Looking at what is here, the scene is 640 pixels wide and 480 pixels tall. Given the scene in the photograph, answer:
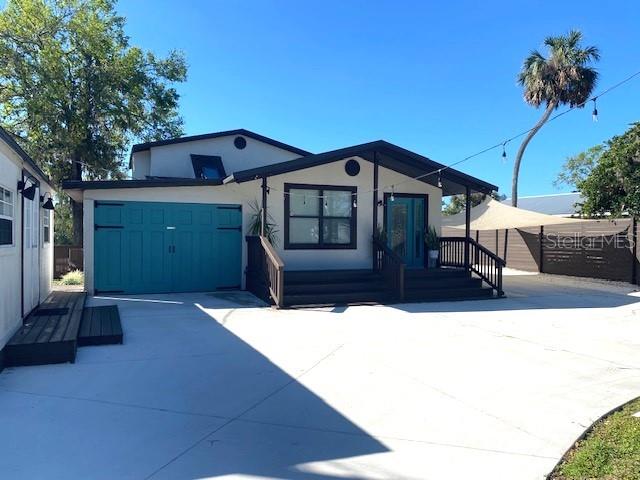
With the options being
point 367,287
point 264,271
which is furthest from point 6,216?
point 367,287

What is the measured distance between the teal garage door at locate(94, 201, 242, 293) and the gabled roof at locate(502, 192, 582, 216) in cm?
2761

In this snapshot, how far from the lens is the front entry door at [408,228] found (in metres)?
12.1

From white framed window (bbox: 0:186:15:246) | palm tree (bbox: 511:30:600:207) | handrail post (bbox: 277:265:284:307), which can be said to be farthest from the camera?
palm tree (bbox: 511:30:600:207)

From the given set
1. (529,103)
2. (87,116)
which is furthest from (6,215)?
(529,103)

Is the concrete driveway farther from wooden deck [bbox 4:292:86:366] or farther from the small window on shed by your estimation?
the small window on shed

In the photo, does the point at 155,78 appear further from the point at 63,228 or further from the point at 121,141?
the point at 63,228

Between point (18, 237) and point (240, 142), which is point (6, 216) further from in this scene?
point (240, 142)

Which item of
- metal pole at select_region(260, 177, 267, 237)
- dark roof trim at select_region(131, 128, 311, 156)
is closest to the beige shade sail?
dark roof trim at select_region(131, 128, 311, 156)

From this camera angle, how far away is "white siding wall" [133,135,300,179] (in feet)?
48.3

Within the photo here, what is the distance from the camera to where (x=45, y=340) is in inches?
210

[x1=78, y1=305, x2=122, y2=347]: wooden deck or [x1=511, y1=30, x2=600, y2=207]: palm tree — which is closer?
[x1=78, y1=305, x2=122, y2=347]: wooden deck

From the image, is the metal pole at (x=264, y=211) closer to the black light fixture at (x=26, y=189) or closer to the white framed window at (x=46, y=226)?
the white framed window at (x=46, y=226)

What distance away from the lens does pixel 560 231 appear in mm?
16453

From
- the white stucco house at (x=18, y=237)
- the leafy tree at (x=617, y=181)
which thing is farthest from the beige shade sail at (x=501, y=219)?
the white stucco house at (x=18, y=237)
